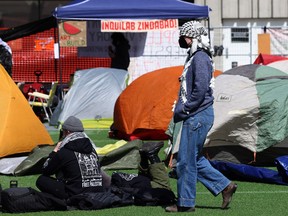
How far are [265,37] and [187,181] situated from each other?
53.4 ft

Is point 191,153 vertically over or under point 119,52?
under

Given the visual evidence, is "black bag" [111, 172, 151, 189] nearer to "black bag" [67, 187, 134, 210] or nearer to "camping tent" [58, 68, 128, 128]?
"black bag" [67, 187, 134, 210]

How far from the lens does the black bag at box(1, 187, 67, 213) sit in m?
10.1

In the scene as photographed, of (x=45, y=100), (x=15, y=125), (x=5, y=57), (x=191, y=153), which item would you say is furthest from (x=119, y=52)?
(x=191, y=153)

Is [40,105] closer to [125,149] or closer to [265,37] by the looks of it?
[265,37]

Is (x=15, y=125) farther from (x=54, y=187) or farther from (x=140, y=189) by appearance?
(x=54, y=187)

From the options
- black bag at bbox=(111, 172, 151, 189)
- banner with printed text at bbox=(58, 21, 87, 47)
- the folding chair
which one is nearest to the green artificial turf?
black bag at bbox=(111, 172, 151, 189)

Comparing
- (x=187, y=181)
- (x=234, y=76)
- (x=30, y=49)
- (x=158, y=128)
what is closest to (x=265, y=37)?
(x=30, y=49)

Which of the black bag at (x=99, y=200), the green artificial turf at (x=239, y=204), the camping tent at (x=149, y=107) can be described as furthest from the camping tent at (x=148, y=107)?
the black bag at (x=99, y=200)

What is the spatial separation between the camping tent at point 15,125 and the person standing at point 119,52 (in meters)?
8.58

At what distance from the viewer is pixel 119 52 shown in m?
23.4

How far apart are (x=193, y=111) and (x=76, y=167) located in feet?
4.48

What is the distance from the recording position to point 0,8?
101 ft

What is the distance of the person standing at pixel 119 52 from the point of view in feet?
76.4
